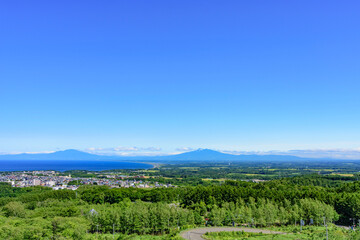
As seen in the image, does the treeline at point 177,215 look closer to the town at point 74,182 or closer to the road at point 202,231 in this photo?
the road at point 202,231

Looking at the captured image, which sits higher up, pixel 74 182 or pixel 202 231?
pixel 202 231

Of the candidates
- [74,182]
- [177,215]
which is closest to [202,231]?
[177,215]

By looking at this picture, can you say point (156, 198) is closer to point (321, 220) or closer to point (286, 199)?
point (286, 199)

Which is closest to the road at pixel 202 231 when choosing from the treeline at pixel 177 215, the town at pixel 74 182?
the treeline at pixel 177 215

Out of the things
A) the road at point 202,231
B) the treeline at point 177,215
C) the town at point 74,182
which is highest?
the treeline at point 177,215

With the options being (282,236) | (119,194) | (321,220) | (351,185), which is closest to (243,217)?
(282,236)

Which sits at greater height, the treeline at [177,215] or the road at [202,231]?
the treeline at [177,215]

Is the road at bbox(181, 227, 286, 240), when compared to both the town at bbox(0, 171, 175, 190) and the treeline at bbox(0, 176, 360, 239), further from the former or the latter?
the town at bbox(0, 171, 175, 190)

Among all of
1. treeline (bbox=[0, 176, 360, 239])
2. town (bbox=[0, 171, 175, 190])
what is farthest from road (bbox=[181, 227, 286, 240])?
town (bbox=[0, 171, 175, 190])

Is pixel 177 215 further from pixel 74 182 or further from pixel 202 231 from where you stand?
pixel 74 182

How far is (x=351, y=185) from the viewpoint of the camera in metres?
40.7

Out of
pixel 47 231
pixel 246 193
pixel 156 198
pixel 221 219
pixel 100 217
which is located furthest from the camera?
pixel 156 198

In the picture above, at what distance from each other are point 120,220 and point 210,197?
14.4 metres

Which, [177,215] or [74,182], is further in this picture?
[74,182]
